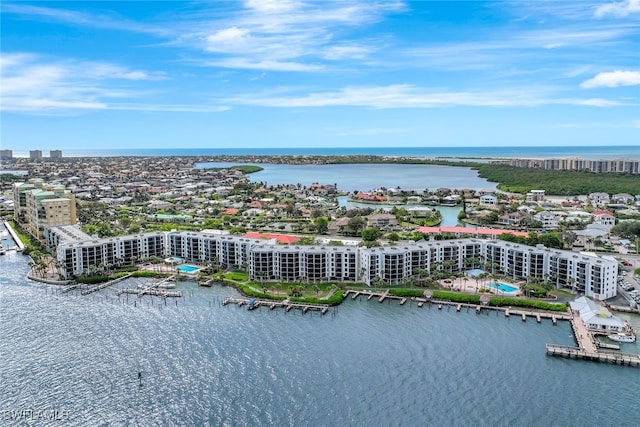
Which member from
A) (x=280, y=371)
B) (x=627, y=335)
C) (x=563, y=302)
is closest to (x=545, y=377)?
(x=627, y=335)

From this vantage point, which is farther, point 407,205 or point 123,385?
point 407,205

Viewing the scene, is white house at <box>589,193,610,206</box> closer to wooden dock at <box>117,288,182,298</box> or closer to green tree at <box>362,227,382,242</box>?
green tree at <box>362,227,382,242</box>

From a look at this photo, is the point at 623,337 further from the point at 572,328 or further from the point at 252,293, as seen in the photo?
the point at 252,293

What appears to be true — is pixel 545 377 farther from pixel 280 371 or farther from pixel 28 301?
pixel 28 301

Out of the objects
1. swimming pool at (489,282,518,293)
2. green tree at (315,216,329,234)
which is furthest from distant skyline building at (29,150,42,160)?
swimming pool at (489,282,518,293)

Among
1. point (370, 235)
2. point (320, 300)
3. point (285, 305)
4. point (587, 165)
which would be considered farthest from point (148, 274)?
point (587, 165)

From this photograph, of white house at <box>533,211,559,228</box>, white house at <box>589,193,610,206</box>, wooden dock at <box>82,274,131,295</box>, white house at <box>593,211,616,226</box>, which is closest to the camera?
wooden dock at <box>82,274,131,295</box>
